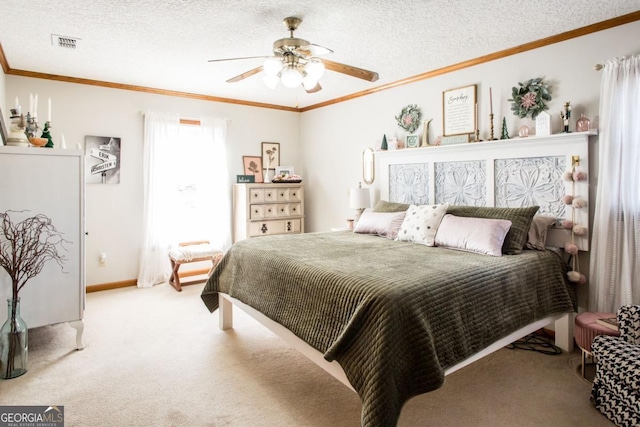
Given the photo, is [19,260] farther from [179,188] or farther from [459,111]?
[459,111]

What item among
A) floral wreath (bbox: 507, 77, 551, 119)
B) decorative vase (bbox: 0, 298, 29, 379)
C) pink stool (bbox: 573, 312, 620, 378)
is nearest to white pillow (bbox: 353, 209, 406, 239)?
floral wreath (bbox: 507, 77, 551, 119)

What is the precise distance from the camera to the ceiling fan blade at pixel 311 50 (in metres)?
2.53

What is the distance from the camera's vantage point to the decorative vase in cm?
250

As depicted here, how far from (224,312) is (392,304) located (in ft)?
6.63

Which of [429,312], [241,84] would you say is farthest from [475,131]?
[241,84]

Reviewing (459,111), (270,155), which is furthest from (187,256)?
(459,111)

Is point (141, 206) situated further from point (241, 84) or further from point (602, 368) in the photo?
point (602, 368)

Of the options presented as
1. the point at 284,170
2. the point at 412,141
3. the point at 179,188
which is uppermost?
the point at 412,141

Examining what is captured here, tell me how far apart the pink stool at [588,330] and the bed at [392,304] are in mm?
175

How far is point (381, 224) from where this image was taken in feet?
12.5

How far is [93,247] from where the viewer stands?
446cm

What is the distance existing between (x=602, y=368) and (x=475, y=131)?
2.26 m

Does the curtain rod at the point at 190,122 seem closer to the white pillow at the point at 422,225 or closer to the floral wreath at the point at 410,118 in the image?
the floral wreath at the point at 410,118

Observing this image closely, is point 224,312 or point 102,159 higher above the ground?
point 102,159
